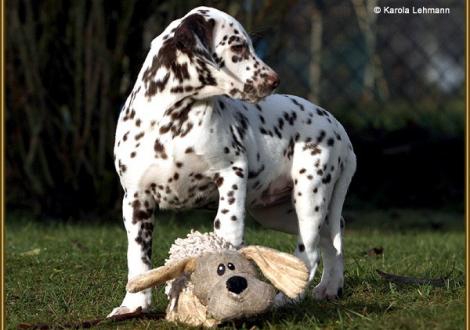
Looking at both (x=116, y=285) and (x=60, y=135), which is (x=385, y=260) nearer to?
(x=116, y=285)

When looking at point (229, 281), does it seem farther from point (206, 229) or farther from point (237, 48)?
point (206, 229)

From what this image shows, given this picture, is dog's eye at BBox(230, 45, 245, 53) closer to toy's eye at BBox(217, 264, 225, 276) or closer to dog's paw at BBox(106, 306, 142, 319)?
toy's eye at BBox(217, 264, 225, 276)

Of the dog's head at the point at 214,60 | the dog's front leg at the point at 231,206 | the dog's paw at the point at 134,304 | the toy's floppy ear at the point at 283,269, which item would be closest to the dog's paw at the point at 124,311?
the dog's paw at the point at 134,304

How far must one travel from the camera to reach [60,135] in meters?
9.39

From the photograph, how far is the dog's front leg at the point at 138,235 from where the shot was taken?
4.84 metres

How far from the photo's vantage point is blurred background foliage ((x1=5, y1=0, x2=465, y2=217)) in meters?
9.06

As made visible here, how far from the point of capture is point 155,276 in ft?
14.5

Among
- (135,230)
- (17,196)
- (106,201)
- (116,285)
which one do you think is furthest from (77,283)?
(17,196)

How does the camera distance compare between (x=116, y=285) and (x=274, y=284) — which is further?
(x=116, y=285)

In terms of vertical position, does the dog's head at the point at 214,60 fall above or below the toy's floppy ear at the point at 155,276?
above

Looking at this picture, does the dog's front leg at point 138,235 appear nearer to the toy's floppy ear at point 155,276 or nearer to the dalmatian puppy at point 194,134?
the dalmatian puppy at point 194,134

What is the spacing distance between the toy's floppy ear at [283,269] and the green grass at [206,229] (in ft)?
0.62

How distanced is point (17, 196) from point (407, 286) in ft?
17.5

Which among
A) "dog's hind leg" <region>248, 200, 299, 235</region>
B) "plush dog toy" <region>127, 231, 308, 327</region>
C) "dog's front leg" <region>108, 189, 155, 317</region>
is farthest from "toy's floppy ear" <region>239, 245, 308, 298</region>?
"dog's hind leg" <region>248, 200, 299, 235</region>
